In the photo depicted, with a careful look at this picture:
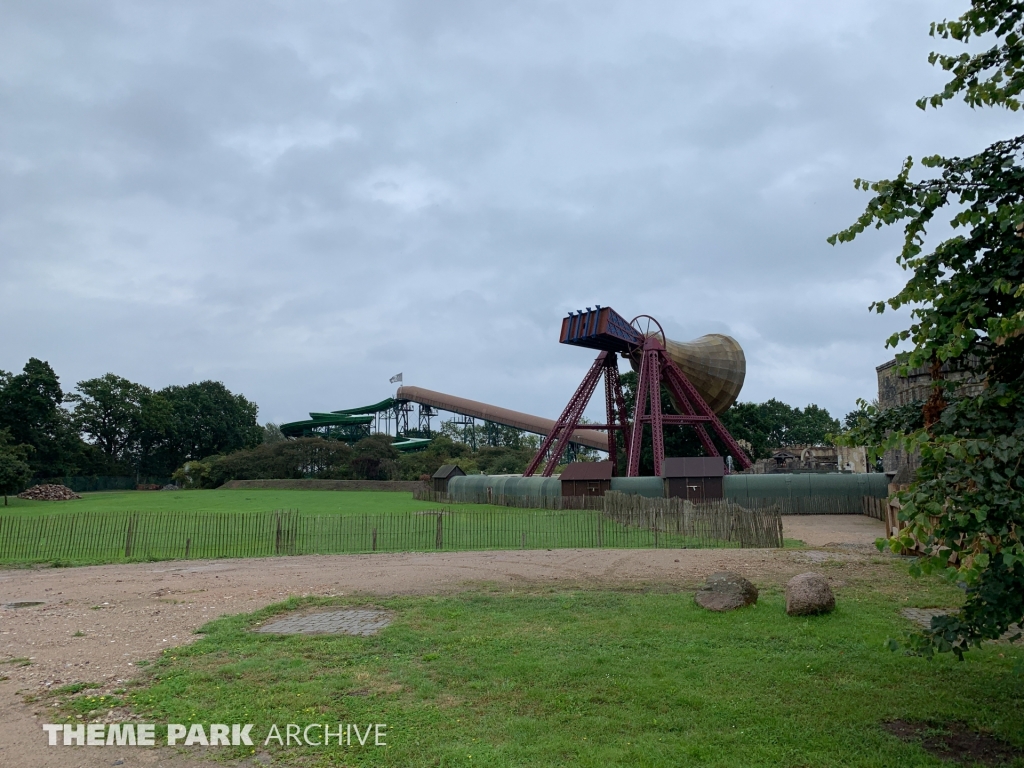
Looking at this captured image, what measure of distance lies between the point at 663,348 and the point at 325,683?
43241mm

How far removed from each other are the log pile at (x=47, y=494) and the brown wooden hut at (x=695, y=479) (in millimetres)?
44041

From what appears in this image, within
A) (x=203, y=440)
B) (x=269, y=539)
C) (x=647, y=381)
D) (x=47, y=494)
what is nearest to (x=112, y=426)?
(x=203, y=440)

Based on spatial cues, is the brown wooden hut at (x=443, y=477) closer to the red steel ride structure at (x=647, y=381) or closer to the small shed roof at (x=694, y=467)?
the red steel ride structure at (x=647, y=381)

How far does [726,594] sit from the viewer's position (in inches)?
439

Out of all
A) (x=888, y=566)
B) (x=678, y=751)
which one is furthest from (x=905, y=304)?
(x=888, y=566)

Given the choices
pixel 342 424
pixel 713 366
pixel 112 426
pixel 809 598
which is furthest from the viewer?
pixel 342 424

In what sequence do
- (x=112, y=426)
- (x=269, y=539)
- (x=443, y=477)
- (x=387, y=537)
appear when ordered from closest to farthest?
(x=269, y=539) → (x=387, y=537) → (x=443, y=477) → (x=112, y=426)

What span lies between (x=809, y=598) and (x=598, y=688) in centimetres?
460

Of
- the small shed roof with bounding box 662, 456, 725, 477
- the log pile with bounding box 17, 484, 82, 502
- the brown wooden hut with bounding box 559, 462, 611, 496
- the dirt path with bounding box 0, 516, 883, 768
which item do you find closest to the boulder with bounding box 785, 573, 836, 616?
the dirt path with bounding box 0, 516, 883, 768

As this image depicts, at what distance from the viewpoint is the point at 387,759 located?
592cm

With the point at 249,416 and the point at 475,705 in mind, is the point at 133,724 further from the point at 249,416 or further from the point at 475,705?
the point at 249,416

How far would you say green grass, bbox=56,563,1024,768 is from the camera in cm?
602

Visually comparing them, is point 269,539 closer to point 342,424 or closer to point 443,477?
point 443,477

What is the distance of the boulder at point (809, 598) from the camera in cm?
1057
